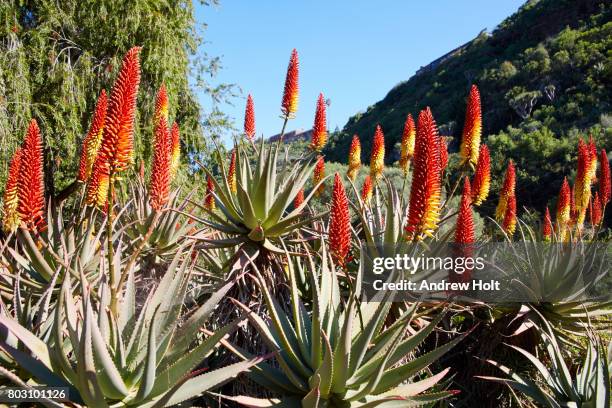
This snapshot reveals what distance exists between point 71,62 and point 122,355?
25.9 ft

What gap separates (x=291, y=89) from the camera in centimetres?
416

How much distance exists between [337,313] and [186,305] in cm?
→ 135

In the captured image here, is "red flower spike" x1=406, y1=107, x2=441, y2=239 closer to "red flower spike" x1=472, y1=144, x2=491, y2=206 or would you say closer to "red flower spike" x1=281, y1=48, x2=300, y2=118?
"red flower spike" x1=281, y1=48, x2=300, y2=118

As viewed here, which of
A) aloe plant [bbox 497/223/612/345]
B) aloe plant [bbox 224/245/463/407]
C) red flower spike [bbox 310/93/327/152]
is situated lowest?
aloe plant [bbox 224/245/463/407]

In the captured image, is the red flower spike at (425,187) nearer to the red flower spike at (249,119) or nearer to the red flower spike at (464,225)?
the red flower spike at (464,225)

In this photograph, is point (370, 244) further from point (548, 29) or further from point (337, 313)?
point (548, 29)

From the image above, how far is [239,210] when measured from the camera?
337cm

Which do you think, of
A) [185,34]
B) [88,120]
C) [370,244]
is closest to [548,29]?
[185,34]

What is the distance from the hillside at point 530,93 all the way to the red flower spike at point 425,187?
16.8 metres

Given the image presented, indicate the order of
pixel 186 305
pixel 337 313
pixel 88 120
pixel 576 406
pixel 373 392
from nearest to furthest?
1. pixel 373 392
2. pixel 337 313
3. pixel 576 406
4. pixel 186 305
5. pixel 88 120

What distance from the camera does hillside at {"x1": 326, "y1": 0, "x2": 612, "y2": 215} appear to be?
19.3 m

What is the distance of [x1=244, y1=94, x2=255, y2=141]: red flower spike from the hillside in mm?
15702

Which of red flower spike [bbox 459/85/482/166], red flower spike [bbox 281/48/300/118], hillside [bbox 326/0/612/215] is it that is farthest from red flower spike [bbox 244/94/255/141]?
hillside [bbox 326/0/612/215]

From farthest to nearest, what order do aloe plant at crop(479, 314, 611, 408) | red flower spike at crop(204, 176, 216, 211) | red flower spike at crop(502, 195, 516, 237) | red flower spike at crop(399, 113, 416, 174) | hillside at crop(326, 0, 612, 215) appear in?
hillside at crop(326, 0, 612, 215) → red flower spike at crop(399, 113, 416, 174) → red flower spike at crop(502, 195, 516, 237) → red flower spike at crop(204, 176, 216, 211) → aloe plant at crop(479, 314, 611, 408)
